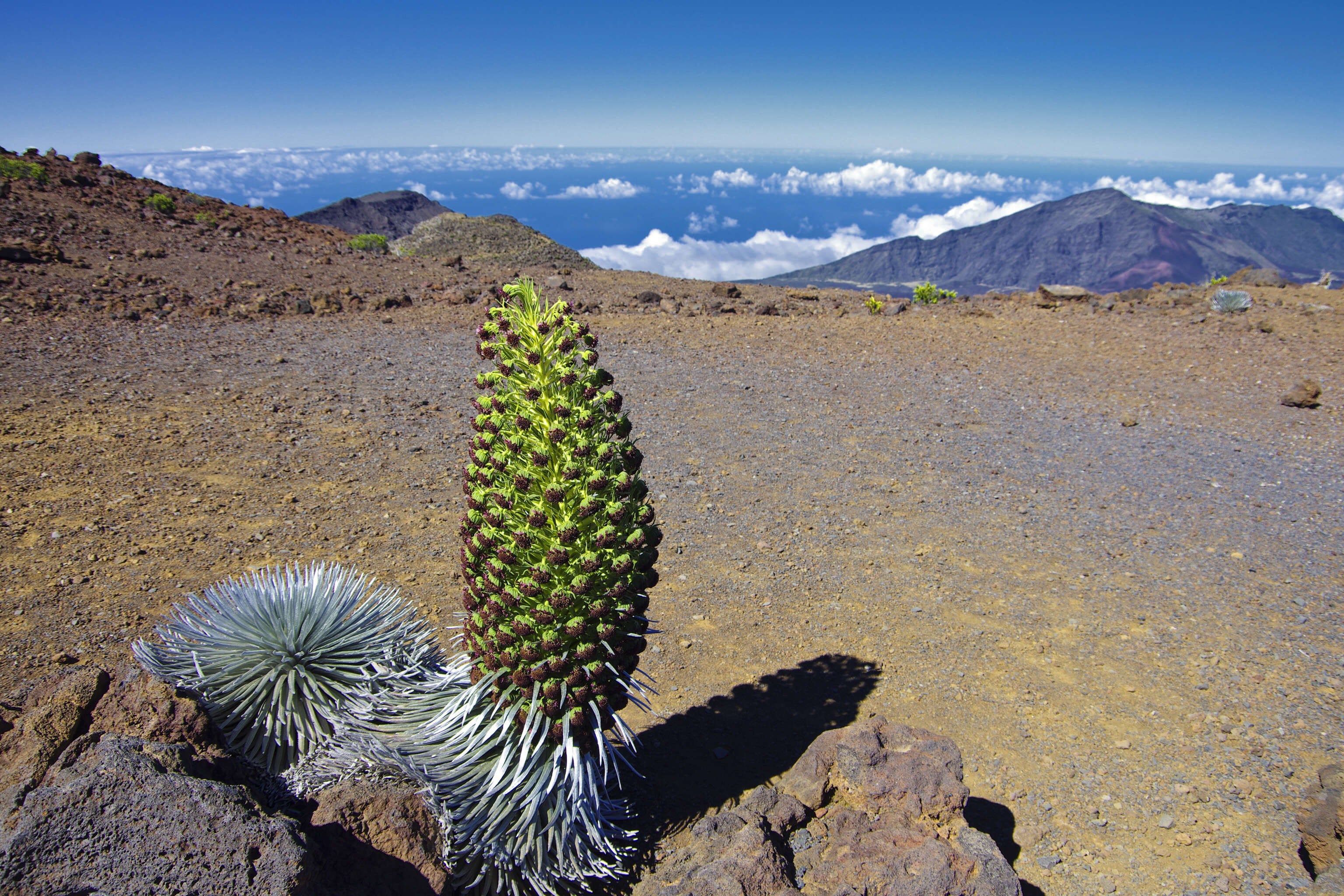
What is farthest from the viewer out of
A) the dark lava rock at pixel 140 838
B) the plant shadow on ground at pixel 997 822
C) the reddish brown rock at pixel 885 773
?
the plant shadow on ground at pixel 997 822

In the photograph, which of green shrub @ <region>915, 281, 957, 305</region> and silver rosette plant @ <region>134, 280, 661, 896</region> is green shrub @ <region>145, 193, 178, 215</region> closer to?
green shrub @ <region>915, 281, 957, 305</region>

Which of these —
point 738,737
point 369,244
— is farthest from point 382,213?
point 738,737

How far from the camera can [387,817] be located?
201 centimetres

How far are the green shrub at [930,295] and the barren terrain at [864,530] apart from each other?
3339mm

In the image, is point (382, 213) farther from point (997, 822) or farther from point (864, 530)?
point (997, 822)

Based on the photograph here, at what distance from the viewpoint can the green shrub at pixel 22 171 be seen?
14.7m

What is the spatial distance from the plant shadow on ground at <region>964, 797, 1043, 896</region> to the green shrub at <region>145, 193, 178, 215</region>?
18462mm

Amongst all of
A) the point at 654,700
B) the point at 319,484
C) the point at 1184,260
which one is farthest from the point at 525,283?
the point at 1184,260

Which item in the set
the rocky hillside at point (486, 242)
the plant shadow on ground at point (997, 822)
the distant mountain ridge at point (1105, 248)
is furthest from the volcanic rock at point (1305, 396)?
the distant mountain ridge at point (1105, 248)

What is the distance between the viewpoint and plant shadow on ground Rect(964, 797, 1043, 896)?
276 cm

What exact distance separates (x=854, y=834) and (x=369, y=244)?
762 inches

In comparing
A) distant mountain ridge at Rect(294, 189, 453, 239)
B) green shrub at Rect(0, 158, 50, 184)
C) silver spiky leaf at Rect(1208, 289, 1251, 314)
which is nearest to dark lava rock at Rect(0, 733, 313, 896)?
silver spiky leaf at Rect(1208, 289, 1251, 314)

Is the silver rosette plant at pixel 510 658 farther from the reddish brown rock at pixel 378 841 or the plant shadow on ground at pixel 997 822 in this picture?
the plant shadow on ground at pixel 997 822

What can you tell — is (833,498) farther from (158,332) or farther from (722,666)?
(158,332)
